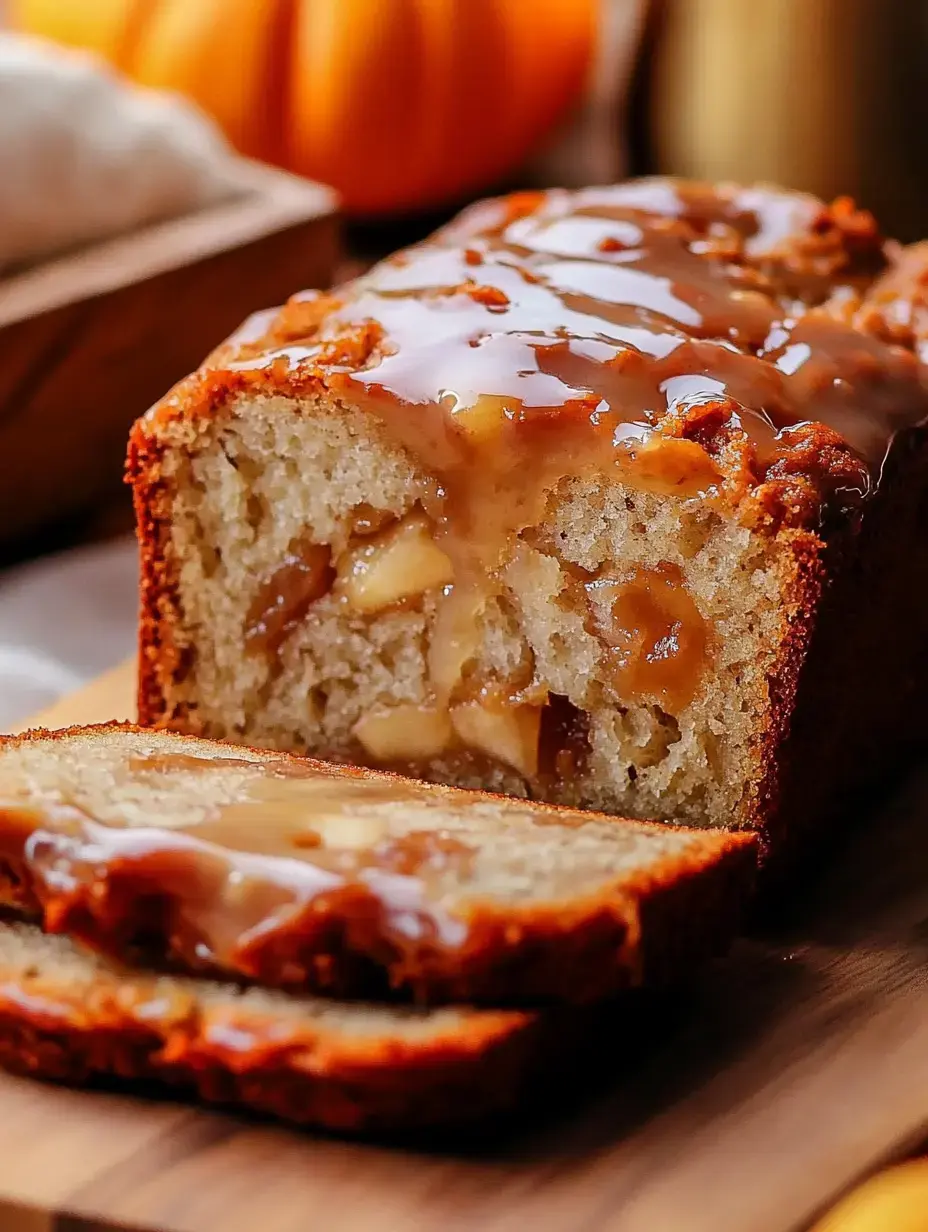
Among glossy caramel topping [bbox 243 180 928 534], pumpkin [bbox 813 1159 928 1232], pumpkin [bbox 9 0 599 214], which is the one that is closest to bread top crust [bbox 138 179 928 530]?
glossy caramel topping [bbox 243 180 928 534]

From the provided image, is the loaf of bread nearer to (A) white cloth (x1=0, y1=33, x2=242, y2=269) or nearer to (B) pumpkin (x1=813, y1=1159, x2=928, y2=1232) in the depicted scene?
(B) pumpkin (x1=813, y1=1159, x2=928, y2=1232)

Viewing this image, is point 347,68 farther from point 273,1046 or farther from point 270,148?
point 273,1046

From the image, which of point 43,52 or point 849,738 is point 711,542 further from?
point 43,52

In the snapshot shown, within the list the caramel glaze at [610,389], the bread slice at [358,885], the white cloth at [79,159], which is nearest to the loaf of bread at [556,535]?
the caramel glaze at [610,389]

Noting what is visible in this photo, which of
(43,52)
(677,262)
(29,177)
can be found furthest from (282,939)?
(43,52)

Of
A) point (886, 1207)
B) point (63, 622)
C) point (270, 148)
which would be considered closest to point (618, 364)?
point (886, 1207)
